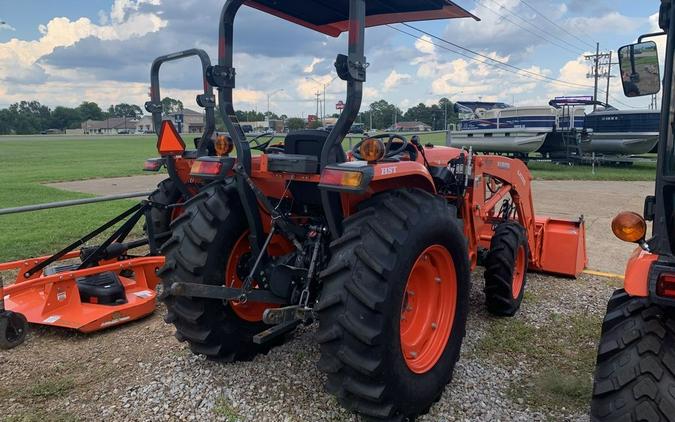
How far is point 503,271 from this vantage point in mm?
4633

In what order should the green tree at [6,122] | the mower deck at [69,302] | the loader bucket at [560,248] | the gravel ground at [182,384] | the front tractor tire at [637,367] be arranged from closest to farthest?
the front tractor tire at [637,367] < the gravel ground at [182,384] < the mower deck at [69,302] < the loader bucket at [560,248] < the green tree at [6,122]

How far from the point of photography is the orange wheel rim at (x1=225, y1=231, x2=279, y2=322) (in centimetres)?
370

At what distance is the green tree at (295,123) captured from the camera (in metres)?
4.19

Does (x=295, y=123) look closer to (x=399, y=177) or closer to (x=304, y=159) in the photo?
(x=304, y=159)

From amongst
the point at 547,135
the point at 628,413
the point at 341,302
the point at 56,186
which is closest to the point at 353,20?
the point at 341,302

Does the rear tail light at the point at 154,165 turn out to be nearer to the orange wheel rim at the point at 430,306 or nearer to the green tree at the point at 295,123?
the green tree at the point at 295,123

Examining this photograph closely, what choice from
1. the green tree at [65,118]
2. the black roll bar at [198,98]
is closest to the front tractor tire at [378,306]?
the black roll bar at [198,98]

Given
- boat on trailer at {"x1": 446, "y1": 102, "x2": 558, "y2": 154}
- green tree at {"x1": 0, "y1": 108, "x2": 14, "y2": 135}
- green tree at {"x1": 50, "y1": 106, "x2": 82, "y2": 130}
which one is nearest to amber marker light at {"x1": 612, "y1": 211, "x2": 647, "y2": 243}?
boat on trailer at {"x1": 446, "y1": 102, "x2": 558, "y2": 154}

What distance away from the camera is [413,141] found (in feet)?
14.4

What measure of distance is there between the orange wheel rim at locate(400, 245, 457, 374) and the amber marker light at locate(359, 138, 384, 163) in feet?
2.57

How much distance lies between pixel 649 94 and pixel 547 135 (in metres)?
18.1

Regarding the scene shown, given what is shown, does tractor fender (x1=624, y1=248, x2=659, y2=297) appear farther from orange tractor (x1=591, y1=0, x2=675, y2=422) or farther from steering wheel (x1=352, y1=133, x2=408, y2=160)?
steering wheel (x1=352, y1=133, x2=408, y2=160)

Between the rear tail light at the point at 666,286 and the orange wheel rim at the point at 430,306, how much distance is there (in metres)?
1.35

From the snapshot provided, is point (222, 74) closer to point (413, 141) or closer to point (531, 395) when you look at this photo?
point (413, 141)
